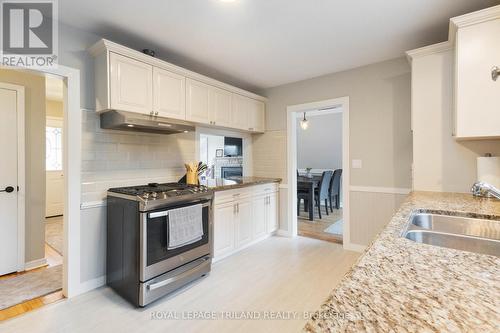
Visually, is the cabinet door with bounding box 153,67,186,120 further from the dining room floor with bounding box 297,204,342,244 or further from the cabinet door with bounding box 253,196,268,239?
the dining room floor with bounding box 297,204,342,244

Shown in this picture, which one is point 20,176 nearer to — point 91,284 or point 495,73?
point 91,284

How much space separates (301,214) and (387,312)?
201 inches

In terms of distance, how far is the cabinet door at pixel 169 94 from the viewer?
2.51 m

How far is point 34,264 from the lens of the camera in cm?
280

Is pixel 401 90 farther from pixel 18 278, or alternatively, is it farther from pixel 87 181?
pixel 18 278

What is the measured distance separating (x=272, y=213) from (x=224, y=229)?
1.11 meters

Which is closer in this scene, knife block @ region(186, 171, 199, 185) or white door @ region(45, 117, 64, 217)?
knife block @ region(186, 171, 199, 185)

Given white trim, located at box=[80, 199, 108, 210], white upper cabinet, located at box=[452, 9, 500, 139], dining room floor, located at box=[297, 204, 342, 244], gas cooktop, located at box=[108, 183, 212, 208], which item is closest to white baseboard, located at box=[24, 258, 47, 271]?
white trim, located at box=[80, 199, 108, 210]

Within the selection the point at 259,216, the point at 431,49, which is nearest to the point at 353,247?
the point at 259,216

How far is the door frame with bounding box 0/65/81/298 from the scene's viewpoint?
2199 millimetres

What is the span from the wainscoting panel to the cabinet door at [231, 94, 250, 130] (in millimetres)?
1821

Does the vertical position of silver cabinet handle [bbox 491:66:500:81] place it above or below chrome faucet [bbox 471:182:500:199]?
above

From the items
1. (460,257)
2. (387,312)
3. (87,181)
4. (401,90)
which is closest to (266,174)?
(401,90)

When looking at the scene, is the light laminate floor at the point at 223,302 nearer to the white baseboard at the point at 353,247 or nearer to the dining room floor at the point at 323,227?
the white baseboard at the point at 353,247
